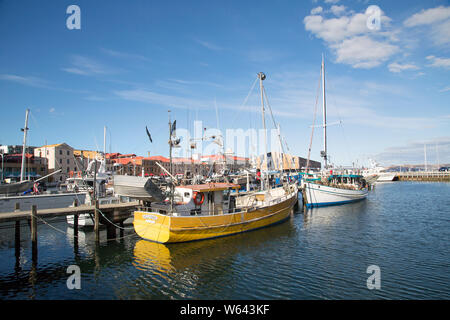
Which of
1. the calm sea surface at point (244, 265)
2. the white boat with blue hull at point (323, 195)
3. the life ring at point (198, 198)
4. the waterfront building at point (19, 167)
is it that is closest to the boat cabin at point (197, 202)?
the life ring at point (198, 198)

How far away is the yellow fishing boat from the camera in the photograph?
18750 mm

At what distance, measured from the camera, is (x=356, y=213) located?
33.8 metres

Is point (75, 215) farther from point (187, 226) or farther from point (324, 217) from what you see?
point (324, 217)

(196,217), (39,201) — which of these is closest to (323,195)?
(196,217)

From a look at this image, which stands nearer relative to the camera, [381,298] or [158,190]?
[381,298]

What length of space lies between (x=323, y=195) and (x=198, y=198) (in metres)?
26.2

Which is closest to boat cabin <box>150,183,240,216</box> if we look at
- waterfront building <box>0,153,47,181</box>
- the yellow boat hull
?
the yellow boat hull

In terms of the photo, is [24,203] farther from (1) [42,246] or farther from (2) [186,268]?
(2) [186,268]

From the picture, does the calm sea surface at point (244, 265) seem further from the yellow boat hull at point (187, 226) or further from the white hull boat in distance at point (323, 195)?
the white hull boat in distance at point (323, 195)

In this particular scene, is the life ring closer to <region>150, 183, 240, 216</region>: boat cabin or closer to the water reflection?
<region>150, 183, 240, 216</region>: boat cabin

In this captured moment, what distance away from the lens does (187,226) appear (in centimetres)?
1908
